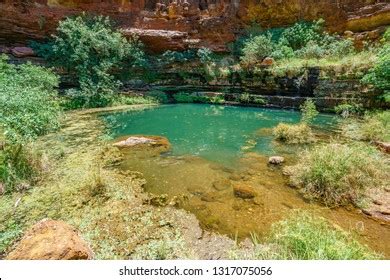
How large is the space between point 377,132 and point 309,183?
184 inches

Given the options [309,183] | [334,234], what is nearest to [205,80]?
[309,183]

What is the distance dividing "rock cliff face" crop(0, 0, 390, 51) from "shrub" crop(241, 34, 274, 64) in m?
3.11

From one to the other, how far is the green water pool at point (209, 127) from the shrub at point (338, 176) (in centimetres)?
218

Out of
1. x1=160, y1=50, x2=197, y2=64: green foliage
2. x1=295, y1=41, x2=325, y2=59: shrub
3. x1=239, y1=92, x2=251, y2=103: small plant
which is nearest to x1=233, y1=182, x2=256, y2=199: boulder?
x1=239, y1=92, x2=251, y2=103: small plant

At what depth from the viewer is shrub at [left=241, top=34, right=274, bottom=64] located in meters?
19.8

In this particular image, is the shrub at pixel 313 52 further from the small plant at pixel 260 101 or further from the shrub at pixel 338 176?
the shrub at pixel 338 176

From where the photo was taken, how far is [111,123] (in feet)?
40.8

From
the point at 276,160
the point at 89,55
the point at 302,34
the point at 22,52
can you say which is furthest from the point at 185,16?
the point at 276,160

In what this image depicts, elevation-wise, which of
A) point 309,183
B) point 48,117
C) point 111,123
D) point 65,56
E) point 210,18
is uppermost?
point 210,18

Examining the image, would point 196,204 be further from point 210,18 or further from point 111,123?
point 210,18

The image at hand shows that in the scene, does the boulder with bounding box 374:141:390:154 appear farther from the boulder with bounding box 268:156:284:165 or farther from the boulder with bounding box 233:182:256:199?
the boulder with bounding box 233:182:256:199

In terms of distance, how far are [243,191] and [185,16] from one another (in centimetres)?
2121
